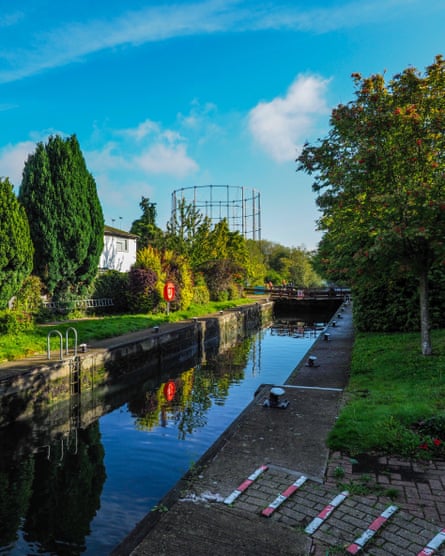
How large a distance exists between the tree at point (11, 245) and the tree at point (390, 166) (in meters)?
10.4

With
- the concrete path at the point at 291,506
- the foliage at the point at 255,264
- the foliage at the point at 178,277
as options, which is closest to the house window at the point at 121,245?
the foliage at the point at 178,277

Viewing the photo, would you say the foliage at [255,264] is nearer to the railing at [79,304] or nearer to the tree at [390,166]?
the railing at [79,304]

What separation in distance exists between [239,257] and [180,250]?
603cm

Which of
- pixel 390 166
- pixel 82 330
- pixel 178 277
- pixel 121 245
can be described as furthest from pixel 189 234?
pixel 390 166

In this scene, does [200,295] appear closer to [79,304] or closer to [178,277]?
[178,277]

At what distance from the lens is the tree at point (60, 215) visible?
18938mm

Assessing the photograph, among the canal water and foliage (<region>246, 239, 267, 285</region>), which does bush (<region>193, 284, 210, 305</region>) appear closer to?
foliage (<region>246, 239, 267, 285</region>)

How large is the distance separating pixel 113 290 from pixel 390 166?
16.0 meters

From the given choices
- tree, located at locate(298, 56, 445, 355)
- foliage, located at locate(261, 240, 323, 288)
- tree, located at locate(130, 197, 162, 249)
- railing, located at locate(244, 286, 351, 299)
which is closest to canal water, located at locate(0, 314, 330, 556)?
tree, located at locate(298, 56, 445, 355)

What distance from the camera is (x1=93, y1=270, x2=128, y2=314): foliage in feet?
72.1

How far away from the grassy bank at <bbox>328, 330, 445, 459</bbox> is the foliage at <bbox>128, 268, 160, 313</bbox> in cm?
1242

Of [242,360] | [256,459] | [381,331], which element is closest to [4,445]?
[256,459]

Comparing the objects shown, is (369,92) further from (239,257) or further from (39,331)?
(239,257)

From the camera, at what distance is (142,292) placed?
2142cm
